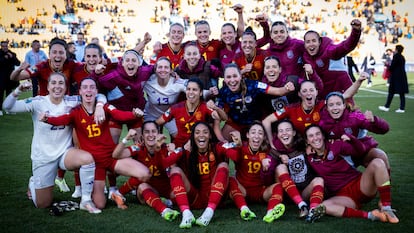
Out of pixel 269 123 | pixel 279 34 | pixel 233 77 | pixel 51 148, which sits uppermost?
pixel 279 34

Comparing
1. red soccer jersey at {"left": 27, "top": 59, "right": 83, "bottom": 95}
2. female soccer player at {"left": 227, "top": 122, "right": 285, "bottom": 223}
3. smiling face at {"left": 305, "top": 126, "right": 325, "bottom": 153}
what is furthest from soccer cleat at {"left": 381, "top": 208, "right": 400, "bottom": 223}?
red soccer jersey at {"left": 27, "top": 59, "right": 83, "bottom": 95}

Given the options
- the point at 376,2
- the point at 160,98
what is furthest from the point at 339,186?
the point at 376,2

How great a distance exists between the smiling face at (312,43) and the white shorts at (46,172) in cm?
296

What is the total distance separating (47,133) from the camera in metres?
4.77

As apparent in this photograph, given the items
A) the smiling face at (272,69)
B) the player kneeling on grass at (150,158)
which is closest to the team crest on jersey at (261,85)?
the smiling face at (272,69)

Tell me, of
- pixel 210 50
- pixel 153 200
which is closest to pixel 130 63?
pixel 210 50

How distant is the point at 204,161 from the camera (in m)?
4.61

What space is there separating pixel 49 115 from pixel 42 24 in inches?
1018

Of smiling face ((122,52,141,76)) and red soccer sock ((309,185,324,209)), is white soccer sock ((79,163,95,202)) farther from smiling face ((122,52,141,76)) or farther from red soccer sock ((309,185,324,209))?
red soccer sock ((309,185,324,209))

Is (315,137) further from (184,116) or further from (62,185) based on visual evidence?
(62,185)

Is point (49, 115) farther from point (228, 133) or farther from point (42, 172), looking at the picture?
point (228, 133)

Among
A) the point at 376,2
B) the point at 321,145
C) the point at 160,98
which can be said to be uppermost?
the point at 376,2

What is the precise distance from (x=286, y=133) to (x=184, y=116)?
114cm

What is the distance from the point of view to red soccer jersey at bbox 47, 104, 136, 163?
4.70 metres
